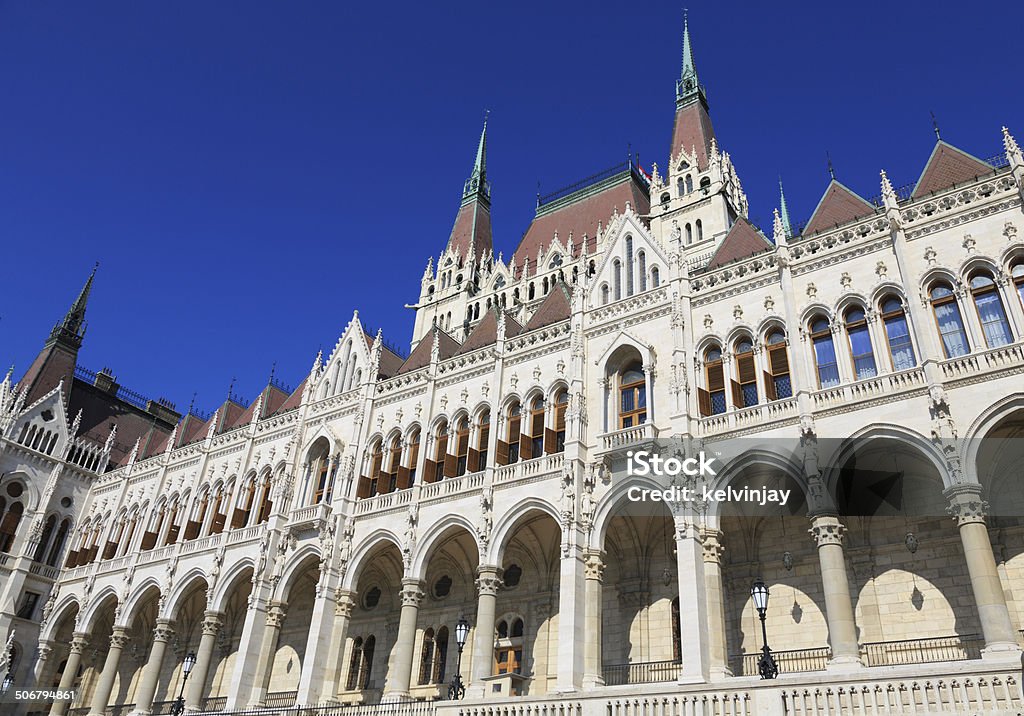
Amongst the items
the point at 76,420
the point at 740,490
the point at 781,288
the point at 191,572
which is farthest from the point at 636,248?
the point at 76,420

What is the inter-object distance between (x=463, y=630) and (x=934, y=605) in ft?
40.3

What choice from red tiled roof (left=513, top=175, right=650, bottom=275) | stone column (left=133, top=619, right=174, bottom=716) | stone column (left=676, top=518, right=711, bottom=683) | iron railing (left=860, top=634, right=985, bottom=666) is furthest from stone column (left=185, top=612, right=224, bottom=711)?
red tiled roof (left=513, top=175, right=650, bottom=275)

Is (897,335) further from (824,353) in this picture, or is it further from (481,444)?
(481,444)

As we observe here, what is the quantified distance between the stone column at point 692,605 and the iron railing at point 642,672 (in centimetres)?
253

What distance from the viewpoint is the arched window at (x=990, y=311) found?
786 inches

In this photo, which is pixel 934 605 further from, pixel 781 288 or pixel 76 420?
pixel 76 420

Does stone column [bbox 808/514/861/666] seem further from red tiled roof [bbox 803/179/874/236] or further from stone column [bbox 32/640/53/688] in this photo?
stone column [bbox 32/640/53/688]

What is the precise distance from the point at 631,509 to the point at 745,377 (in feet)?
17.5

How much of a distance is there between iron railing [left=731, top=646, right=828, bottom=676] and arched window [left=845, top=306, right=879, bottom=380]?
7.43 metres

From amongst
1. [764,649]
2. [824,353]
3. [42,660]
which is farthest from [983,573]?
[42,660]

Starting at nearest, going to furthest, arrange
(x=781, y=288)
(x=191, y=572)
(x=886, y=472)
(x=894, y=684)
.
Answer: (x=894, y=684), (x=886, y=472), (x=781, y=288), (x=191, y=572)

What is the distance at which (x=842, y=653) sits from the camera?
58.5ft

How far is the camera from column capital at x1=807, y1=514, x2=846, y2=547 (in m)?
19.2

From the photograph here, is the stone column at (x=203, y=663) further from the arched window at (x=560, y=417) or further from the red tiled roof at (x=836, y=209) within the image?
the red tiled roof at (x=836, y=209)
